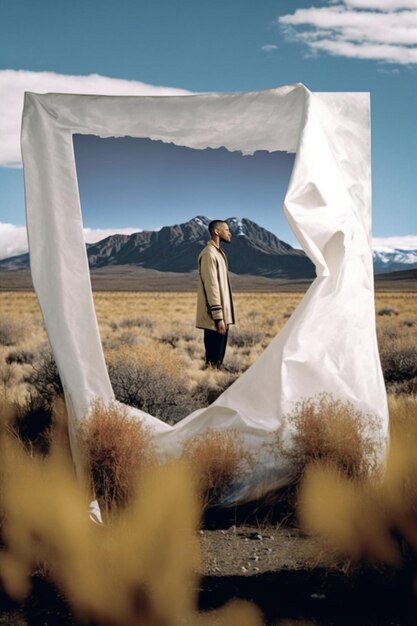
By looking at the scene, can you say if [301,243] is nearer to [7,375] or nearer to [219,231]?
[219,231]

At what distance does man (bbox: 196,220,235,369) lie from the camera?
7766 mm

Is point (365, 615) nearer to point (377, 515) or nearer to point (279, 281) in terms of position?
point (377, 515)

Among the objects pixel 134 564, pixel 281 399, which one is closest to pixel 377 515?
pixel 281 399

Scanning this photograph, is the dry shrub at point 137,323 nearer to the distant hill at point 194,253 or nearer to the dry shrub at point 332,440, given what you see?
the dry shrub at point 332,440

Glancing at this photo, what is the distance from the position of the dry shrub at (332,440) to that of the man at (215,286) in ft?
10.9

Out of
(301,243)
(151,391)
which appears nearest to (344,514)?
(301,243)

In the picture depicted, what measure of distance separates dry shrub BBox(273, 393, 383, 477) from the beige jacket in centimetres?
334

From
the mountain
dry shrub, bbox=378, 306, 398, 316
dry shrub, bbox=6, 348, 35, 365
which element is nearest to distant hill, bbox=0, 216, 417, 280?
the mountain

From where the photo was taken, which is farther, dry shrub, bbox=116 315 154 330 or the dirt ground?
dry shrub, bbox=116 315 154 330

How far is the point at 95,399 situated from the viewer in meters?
4.75

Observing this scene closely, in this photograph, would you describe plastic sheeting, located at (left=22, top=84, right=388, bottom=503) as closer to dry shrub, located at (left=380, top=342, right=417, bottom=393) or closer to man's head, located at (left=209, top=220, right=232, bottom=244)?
man's head, located at (left=209, top=220, right=232, bottom=244)

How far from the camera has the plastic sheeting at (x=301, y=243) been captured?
473 cm

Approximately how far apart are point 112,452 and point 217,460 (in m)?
0.60

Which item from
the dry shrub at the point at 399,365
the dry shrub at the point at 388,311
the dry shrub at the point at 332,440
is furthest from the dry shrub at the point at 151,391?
the dry shrub at the point at 388,311
